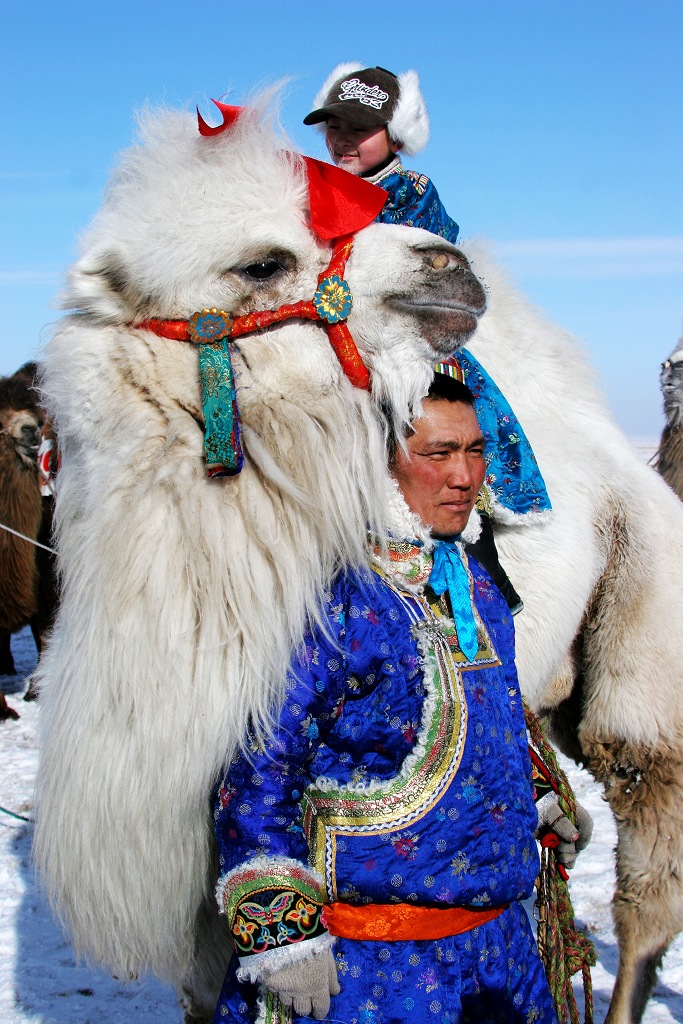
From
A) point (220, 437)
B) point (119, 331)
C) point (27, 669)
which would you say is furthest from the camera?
point (27, 669)

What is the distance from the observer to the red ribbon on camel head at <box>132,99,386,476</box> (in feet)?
5.05

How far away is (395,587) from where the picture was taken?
162 centimetres

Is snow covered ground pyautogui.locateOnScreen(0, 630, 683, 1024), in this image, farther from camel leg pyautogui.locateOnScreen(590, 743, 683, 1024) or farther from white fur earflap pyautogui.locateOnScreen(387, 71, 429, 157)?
white fur earflap pyautogui.locateOnScreen(387, 71, 429, 157)

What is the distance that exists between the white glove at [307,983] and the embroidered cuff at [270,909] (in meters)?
0.03

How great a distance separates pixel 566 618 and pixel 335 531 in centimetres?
105

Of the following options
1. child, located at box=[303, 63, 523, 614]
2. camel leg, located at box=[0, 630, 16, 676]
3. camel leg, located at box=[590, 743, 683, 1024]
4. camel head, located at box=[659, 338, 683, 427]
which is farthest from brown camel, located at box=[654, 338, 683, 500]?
camel leg, located at box=[0, 630, 16, 676]

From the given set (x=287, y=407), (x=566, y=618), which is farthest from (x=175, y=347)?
(x=566, y=618)

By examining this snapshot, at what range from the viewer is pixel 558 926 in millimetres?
2092

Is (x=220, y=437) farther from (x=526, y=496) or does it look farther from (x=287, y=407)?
(x=526, y=496)

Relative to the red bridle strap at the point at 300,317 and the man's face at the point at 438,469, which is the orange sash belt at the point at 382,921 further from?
the red bridle strap at the point at 300,317

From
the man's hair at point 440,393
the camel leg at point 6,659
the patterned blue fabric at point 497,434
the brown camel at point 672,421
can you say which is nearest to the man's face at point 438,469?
the man's hair at point 440,393

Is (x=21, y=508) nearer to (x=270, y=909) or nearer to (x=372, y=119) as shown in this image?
(x=372, y=119)

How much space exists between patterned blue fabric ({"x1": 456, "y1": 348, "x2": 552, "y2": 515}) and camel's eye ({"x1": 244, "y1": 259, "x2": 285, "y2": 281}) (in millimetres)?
753

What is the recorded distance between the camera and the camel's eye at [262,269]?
1635 mm
